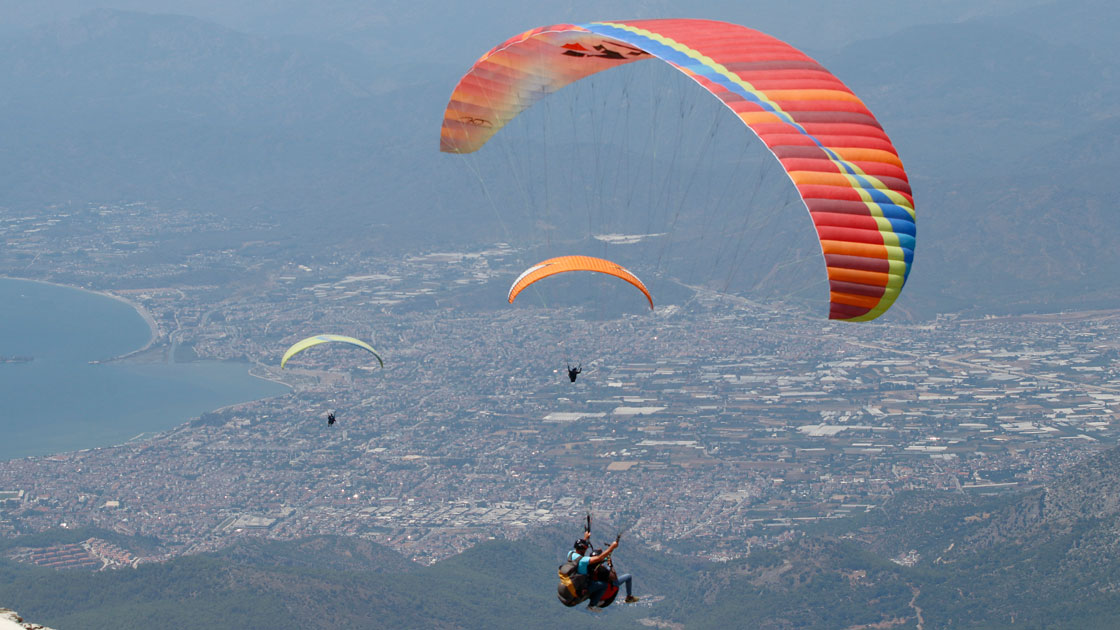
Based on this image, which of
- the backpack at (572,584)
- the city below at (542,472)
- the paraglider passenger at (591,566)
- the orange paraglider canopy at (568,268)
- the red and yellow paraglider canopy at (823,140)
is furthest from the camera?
the city below at (542,472)

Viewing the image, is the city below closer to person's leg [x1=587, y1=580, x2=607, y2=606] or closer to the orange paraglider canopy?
the orange paraglider canopy

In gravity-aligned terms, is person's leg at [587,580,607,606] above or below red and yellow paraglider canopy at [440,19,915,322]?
below

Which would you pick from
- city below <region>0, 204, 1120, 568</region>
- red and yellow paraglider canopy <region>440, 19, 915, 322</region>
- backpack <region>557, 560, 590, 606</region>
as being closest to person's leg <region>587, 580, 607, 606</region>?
backpack <region>557, 560, 590, 606</region>

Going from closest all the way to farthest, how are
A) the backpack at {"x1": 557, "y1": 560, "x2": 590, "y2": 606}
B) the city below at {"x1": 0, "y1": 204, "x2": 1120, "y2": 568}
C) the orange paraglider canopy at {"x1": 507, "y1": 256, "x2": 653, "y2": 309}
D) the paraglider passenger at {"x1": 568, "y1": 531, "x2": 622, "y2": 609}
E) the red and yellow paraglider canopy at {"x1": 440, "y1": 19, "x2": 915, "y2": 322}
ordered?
the red and yellow paraglider canopy at {"x1": 440, "y1": 19, "x2": 915, "y2": 322}
the backpack at {"x1": 557, "y1": 560, "x2": 590, "y2": 606}
the paraglider passenger at {"x1": 568, "y1": 531, "x2": 622, "y2": 609}
the orange paraglider canopy at {"x1": 507, "y1": 256, "x2": 653, "y2": 309}
the city below at {"x1": 0, "y1": 204, "x2": 1120, "y2": 568}

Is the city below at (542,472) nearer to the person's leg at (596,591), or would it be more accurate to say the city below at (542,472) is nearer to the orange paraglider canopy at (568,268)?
the orange paraglider canopy at (568,268)

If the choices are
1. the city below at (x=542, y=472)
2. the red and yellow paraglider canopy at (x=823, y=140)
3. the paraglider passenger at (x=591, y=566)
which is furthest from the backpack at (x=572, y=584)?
the city below at (x=542, y=472)

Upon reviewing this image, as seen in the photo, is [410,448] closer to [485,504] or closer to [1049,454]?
[485,504]
